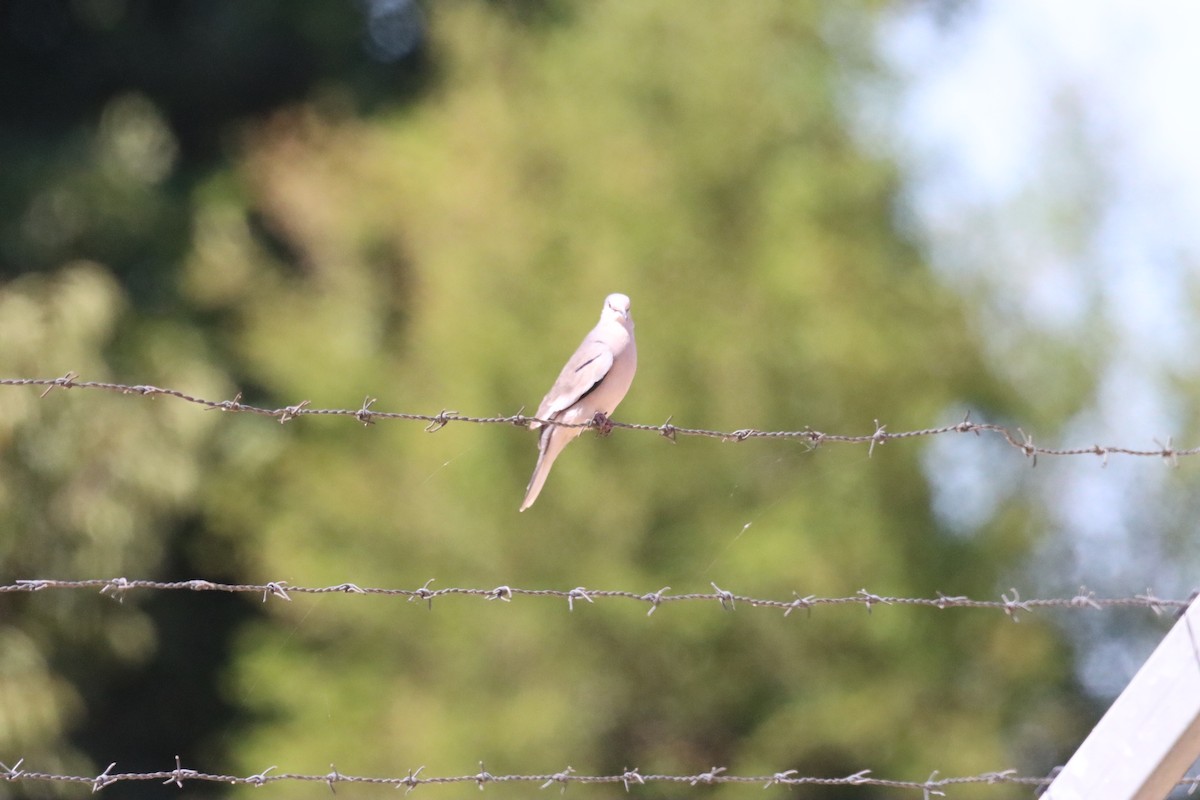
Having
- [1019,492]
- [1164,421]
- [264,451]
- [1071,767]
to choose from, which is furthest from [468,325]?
[1071,767]

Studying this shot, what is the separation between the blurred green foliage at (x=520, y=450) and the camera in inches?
508

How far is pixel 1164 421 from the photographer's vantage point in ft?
45.8

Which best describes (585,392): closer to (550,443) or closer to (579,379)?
(579,379)

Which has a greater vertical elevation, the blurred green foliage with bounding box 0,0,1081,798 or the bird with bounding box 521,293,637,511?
the blurred green foliage with bounding box 0,0,1081,798

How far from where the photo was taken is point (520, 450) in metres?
13.7

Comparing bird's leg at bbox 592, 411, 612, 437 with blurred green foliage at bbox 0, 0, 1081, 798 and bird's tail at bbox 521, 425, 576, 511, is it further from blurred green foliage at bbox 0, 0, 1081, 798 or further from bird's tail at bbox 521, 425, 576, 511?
blurred green foliage at bbox 0, 0, 1081, 798

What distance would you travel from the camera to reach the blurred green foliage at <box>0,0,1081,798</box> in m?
12.9

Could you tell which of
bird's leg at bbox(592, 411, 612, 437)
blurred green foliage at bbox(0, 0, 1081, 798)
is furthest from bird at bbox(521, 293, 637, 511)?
blurred green foliage at bbox(0, 0, 1081, 798)

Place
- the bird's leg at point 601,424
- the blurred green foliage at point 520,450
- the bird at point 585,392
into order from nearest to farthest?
the bird's leg at point 601,424
the bird at point 585,392
the blurred green foliage at point 520,450

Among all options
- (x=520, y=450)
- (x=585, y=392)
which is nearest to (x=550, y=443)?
(x=585, y=392)

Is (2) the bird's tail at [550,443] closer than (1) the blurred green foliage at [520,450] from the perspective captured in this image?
Yes

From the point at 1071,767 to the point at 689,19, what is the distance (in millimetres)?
12298

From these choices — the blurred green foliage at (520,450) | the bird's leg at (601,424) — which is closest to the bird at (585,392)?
the bird's leg at (601,424)

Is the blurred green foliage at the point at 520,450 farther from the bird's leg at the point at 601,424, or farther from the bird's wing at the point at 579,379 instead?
the bird's leg at the point at 601,424
